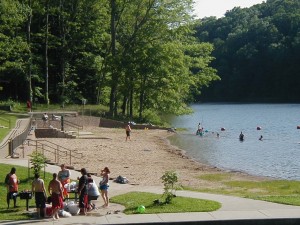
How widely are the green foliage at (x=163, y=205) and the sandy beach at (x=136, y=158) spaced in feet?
20.1

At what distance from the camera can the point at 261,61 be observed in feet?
490

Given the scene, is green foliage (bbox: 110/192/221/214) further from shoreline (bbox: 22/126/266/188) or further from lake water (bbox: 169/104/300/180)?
lake water (bbox: 169/104/300/180)

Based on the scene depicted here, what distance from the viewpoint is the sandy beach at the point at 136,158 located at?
105 feet

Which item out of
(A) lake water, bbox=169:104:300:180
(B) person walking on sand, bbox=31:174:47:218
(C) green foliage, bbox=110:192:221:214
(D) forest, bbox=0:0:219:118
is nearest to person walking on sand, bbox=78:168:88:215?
(B) person walking on sand, bbox=31:174:47:218

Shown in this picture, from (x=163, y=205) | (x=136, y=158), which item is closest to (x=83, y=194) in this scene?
(x=163, y=205)

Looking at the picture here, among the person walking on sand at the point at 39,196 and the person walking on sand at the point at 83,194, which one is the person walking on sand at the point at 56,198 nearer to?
the person walking on sand at the point at 39,196

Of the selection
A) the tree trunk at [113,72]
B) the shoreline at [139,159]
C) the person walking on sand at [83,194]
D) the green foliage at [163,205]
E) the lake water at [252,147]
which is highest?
the tree trunk at [113,72]

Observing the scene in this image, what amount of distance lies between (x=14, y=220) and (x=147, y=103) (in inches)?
2052

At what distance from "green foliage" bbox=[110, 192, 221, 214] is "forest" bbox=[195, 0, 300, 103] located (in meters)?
123

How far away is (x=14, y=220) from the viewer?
708 inches

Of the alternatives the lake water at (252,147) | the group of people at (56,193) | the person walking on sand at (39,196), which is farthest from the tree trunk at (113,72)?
the person walking on sand at (39,196)

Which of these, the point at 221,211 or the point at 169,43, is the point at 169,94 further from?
the point at 221,211

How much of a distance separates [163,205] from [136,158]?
20.5 meters

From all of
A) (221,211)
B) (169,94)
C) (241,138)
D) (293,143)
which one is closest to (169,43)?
(169,94)
